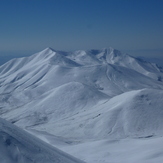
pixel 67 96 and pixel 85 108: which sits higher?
pixel 85 108

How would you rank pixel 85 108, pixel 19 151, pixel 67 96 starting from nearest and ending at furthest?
pixel 19 151 < pixel 85 108 < pixel 67 96

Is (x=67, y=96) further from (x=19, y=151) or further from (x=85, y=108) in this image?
(x=19, y=151)

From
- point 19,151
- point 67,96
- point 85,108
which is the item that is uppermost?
point 19,151

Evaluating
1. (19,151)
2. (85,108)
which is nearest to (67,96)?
(85,108)

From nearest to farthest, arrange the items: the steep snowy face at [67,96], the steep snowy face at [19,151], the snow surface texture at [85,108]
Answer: the steep snowy face at [19,151] < the snow surface texture at [85,108] < the steep snowy face at [67,96]

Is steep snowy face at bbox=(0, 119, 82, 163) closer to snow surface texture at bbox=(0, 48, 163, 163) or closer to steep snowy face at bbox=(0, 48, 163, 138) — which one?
snow surface texture at bbox=(0, 48, 163, 163)

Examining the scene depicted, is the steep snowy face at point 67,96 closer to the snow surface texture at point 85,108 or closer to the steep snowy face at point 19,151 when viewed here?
the snow surface texture at point 85,108

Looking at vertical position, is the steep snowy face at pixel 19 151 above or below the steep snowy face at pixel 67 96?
above

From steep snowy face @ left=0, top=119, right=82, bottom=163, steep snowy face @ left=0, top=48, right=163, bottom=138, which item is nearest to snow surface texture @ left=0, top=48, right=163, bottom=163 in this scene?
steep snowy face @ left=0, top=48, right=163, bottom=138

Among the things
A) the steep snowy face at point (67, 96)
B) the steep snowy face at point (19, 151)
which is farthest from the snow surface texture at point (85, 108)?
the steep snowy face at point (19, 151)
